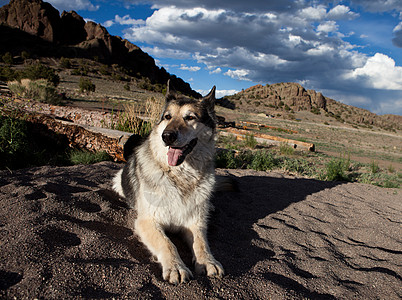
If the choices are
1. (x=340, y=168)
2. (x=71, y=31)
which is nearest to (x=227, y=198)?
(x=340, y=168)

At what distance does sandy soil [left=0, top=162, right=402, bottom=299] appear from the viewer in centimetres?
206

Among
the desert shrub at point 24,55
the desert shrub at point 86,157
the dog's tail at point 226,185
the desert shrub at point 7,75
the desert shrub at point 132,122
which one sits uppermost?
the desert shrub at point 24,55

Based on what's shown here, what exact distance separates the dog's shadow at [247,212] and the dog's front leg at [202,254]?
171 mm

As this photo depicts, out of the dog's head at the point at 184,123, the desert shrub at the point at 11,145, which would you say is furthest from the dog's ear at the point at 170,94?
the desert shrub at the point at 11,145

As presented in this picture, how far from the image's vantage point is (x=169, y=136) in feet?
9.23

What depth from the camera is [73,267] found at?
2.12 m

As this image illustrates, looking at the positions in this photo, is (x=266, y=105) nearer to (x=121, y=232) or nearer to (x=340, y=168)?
(x=340, y=168)

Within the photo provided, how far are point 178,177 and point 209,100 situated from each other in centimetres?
126

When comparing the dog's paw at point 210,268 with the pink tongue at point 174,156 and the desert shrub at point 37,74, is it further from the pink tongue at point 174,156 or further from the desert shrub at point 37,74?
the desert shrub at point 37,74

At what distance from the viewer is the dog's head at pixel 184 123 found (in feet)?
9.55

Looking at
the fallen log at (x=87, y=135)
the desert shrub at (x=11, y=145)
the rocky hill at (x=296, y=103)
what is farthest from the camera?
the rocky hill at (x=296, y=103)

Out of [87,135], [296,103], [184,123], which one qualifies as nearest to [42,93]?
[87,135]

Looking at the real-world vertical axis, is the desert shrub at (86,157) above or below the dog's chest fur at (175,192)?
below

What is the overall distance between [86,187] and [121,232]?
5.31 feet
